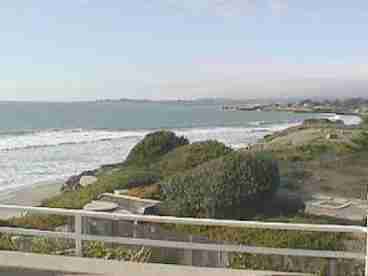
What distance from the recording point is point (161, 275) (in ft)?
14.1

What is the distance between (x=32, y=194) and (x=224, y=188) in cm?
1375

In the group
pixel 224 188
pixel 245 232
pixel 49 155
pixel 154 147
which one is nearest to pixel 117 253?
pixel 245 232

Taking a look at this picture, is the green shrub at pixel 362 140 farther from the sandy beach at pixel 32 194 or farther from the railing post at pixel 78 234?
the railing post at pixel 78 234

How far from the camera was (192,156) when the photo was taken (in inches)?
789

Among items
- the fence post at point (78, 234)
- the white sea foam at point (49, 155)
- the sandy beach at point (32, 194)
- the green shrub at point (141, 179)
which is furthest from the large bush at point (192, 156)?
the fence post at point (78, 234)

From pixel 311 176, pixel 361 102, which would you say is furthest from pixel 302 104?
pixel 311 176

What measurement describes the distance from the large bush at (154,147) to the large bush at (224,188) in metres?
11.4

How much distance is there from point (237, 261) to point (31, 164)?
33662mm

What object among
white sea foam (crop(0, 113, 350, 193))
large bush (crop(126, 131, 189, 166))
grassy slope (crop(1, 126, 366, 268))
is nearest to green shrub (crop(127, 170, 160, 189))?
grassy slope (crop(1, 126, 366, 268))

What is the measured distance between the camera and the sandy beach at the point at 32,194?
867 inches

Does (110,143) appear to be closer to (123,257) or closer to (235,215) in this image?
(235,215)

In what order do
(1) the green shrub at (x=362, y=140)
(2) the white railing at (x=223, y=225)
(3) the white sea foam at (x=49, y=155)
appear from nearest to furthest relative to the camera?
(2) the white railing at (x=223, y=225) → (3) the white sea foam at (x=49, y=155) → (1) the green shrub at (x=362, y=140)

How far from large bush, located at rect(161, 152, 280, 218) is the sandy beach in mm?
9129

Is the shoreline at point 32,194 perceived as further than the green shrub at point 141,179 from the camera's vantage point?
Yes
